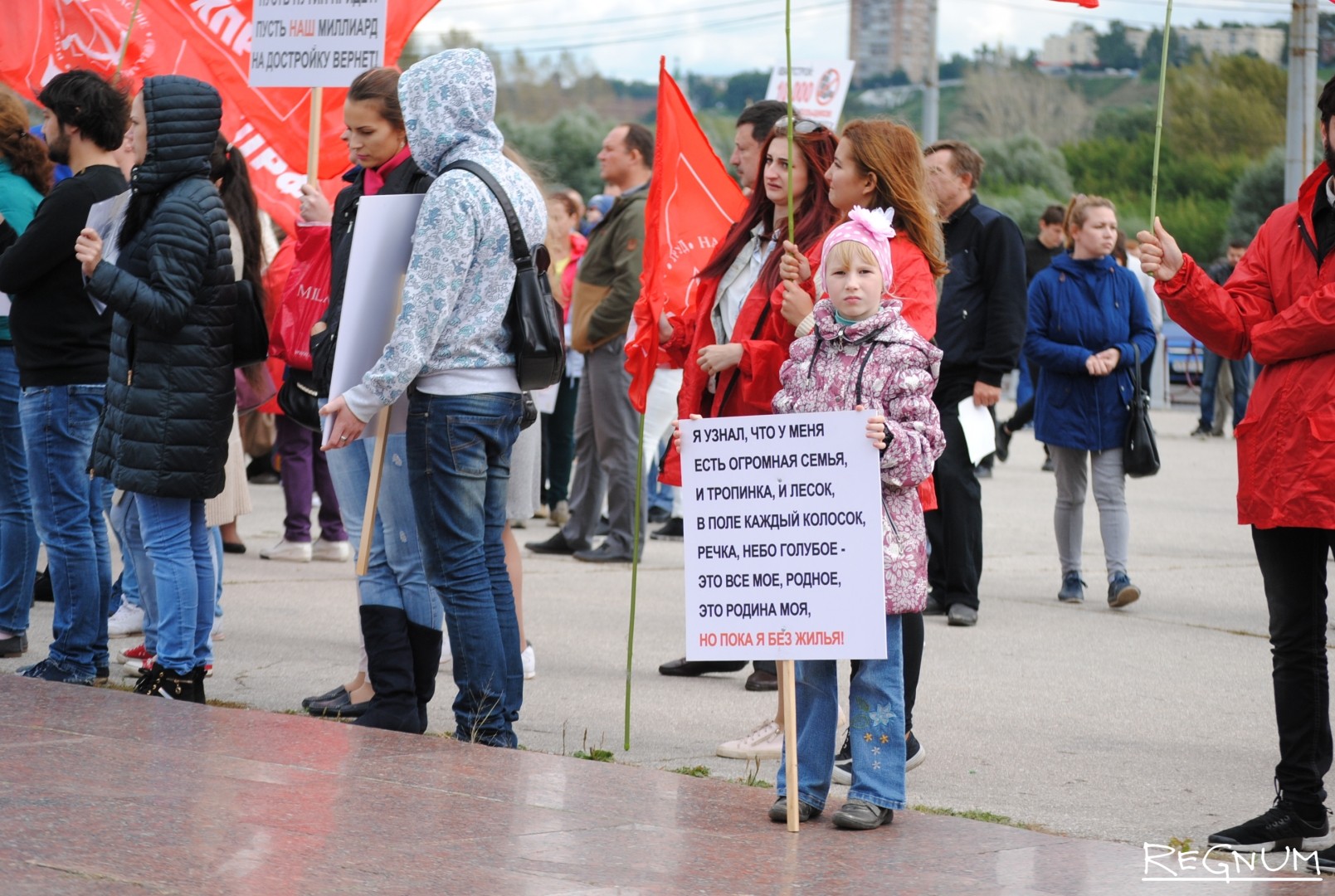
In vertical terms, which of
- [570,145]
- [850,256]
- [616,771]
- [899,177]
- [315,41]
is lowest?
[616,771]

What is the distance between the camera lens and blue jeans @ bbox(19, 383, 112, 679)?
6.46 m

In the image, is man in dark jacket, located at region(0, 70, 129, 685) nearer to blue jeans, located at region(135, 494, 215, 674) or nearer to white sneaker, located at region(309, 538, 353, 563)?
blue jeans, located at region(135, 494, 215, 674)

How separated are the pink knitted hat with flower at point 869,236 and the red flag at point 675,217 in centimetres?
133

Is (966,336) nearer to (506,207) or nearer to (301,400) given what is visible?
(301,400)

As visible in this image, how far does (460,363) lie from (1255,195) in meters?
42.9

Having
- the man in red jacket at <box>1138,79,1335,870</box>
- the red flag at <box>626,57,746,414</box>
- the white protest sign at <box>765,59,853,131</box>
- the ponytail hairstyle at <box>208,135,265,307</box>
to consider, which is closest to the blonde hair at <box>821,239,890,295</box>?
the man in red jacket at <box>1138,79,1335,870</box>

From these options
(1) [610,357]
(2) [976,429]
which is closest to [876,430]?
(2) [976,429]

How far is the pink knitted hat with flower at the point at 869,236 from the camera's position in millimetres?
4766

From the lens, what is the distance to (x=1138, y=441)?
29.7 feet

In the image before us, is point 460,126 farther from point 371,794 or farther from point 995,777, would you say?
point 995,777

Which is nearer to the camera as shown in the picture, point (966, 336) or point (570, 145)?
point (966, 336)

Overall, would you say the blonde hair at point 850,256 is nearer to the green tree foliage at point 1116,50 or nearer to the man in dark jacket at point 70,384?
the man in dark jacket at point 70,384

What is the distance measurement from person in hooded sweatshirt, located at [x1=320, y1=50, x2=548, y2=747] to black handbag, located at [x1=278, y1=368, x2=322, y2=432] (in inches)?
30.0

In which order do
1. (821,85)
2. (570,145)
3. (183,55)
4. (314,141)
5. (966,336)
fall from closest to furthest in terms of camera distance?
(314,141)
(183,55)
(966,336)
(821,85)
(570,145)
